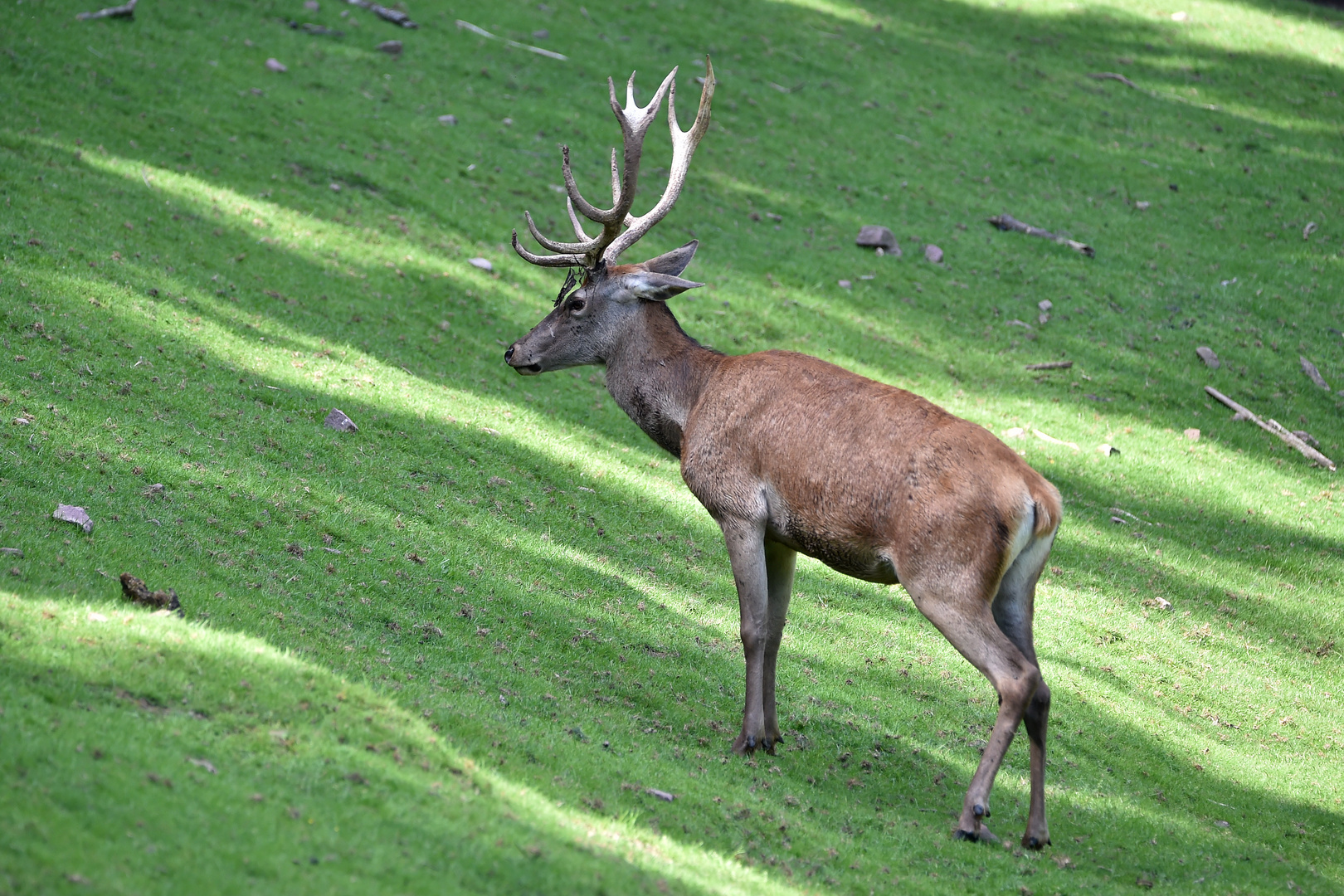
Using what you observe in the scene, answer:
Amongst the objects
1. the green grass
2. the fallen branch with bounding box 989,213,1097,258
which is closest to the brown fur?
the green grass

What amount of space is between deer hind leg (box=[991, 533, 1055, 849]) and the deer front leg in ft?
5.59

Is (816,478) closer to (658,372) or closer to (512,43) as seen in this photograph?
(658,372)

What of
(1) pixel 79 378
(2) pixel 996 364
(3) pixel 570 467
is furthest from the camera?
(2) pixel 996 364

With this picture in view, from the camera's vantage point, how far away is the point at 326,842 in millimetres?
5672

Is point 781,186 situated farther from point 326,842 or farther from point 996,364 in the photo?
point 326,842

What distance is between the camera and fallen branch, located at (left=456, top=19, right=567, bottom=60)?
24625 millimetres

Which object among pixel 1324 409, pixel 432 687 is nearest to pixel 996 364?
pixel 1324 409

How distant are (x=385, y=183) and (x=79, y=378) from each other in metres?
8.43

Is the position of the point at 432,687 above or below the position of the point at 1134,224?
below

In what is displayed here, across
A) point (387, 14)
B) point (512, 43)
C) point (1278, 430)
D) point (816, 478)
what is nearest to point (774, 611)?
point (816, 478)

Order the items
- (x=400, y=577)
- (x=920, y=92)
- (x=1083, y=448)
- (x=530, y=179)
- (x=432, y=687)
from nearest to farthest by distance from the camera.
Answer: (x=432, y=687) → (x=400, y=577) → (x=1083, y=448) → (x=530, y=179) → (x=920, y=92)

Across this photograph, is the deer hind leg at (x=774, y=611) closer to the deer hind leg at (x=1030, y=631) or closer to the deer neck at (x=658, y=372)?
the deer neck at (x=658, y=372)

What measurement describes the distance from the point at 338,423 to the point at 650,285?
14.6 ft

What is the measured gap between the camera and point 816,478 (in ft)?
27.4
